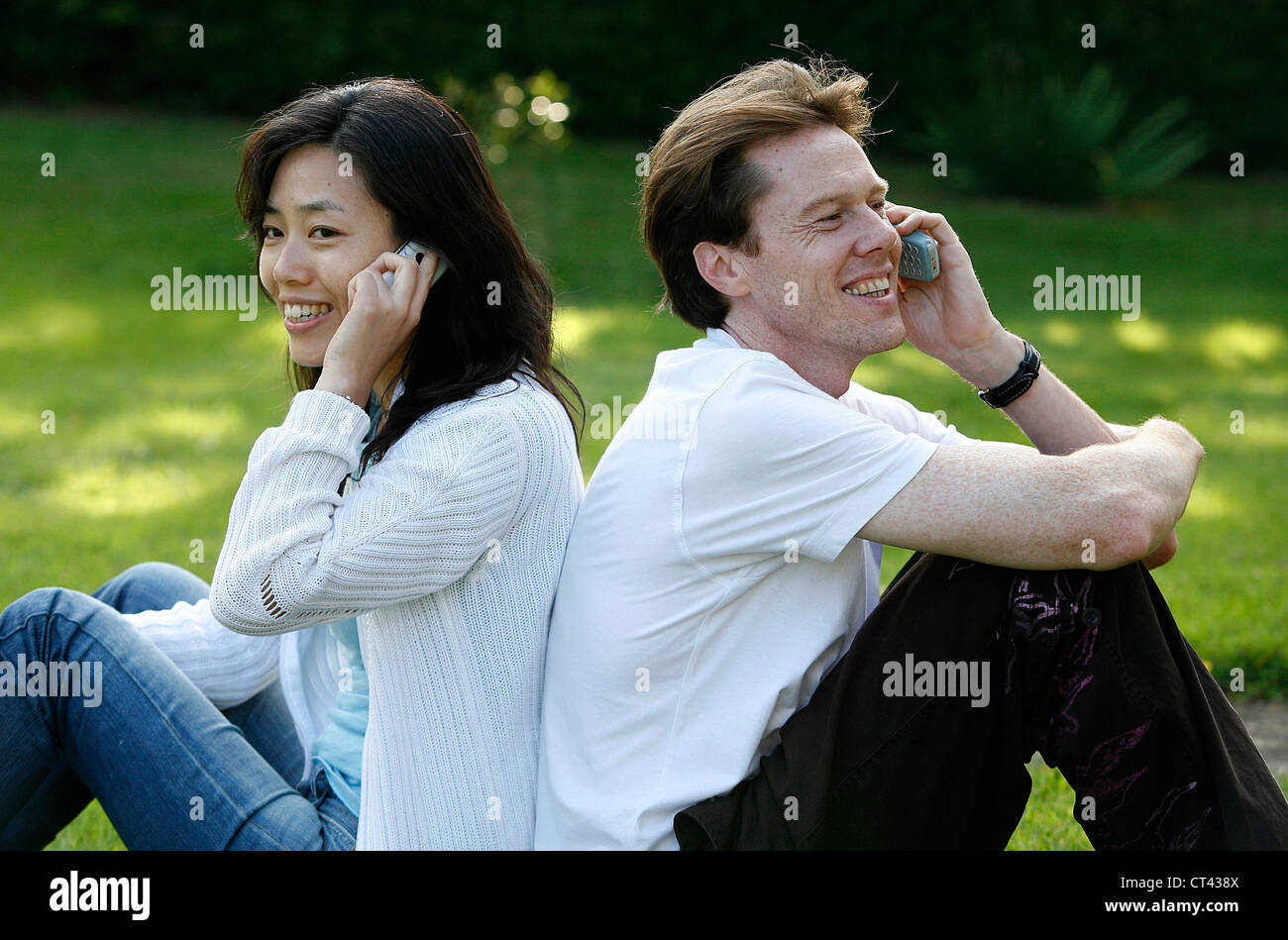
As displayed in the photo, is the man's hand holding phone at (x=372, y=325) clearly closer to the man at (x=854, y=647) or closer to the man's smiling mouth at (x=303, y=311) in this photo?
the man's smiling mouth at (x=303, y=311)

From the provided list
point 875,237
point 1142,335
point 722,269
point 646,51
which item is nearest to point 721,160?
point 722,269

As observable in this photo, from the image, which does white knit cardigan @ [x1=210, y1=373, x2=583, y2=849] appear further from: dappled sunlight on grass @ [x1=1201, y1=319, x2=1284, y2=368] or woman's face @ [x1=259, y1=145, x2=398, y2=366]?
dappled sunlight on grass @ [x1=1201, y1=319, x2=1284, y2=368]

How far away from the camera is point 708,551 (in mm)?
2352

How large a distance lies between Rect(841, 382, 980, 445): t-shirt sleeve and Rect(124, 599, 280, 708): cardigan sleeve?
52.6 inches

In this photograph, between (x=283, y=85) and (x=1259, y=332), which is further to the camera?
(x=283, y=85)

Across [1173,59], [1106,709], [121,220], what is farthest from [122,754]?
[1173,59]

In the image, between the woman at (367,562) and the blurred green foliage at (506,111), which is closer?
the woman at (367,562)

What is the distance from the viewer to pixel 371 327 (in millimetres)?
2602

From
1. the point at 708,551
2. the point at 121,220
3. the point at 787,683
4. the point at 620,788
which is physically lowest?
the point at 620,788

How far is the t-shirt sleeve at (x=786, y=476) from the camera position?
231 centimetres

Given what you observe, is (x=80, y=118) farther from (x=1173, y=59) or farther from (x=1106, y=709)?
(x=1106, y=709)

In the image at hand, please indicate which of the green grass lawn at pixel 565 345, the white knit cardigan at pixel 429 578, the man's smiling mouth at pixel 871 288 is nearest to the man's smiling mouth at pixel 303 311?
the white knit cardigan at pixel 429 578

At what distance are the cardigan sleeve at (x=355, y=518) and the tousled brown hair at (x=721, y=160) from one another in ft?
1.94
